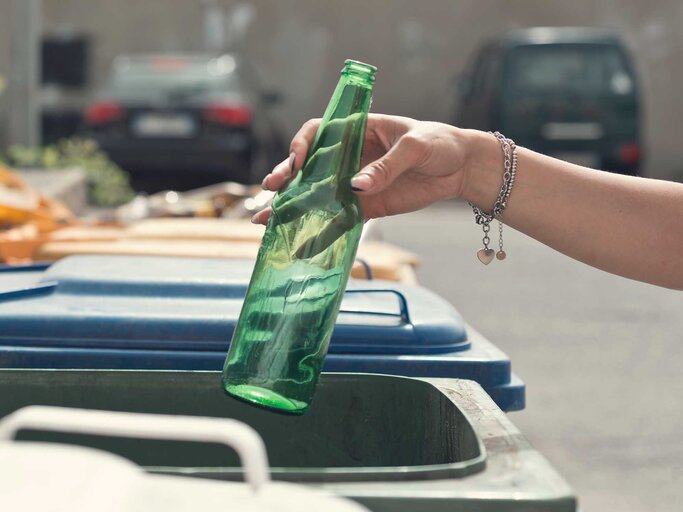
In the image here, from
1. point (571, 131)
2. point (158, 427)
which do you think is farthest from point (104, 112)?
point (158, 427)

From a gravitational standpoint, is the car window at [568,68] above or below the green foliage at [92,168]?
above

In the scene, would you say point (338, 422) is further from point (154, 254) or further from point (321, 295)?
point (154, 254)

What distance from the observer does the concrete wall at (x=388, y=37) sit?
17.7m

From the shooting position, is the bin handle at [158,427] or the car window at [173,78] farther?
the car window at [173,78]

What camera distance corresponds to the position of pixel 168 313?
2.13 m

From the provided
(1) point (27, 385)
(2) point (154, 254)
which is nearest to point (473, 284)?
(2) point (154, 254)

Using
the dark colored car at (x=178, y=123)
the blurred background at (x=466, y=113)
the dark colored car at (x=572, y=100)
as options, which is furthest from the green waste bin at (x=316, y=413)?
the dark colored car at (x=572, y=100)

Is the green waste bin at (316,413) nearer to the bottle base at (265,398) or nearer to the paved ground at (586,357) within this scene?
the bottle base at (265,398)

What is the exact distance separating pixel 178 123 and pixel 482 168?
1017 centimetres

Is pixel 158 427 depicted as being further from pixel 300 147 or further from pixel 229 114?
pixel 229 114

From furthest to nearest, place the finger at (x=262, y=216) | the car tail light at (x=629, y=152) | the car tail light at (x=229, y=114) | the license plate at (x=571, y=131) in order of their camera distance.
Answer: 1. the license plate at (x=571, y=131)
2. the car tail light at (x=629, y=152)
3. the car tail light at (x=229, y=114)
4. the finger at (x=262, y=216)

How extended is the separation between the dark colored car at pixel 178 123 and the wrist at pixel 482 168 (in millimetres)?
9947

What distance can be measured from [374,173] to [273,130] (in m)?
12.0

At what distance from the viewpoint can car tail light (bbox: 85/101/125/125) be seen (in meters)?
11.9
